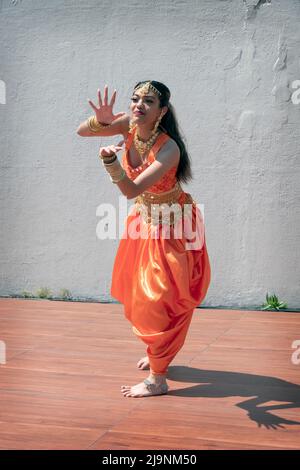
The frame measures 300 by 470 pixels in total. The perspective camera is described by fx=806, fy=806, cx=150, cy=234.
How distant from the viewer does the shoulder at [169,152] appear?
323cm

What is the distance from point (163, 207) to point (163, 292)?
0.38m

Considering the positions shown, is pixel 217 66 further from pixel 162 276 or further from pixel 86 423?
pixel 86 423

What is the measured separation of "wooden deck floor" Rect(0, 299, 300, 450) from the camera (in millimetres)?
2672

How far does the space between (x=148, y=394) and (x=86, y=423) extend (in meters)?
0.48

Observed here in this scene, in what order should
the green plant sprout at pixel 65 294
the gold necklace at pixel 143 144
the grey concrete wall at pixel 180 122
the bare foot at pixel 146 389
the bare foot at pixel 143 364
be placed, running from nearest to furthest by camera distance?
1. the bare foot at pixel 146 389
2. the gold necklace at pixel 143 144
3. the bare foot at pixel 143 364
4. the grey concrete wall at pixel 180 122
5. the green plant sprout at pixel 65 294

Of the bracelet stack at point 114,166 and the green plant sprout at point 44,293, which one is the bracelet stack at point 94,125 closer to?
the bracelet stack at point 114,166

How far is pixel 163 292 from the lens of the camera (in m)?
3.23

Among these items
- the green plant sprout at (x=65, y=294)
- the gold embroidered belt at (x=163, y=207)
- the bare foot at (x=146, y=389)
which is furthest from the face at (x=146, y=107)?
the green plant sprout at (x=65, y=294)

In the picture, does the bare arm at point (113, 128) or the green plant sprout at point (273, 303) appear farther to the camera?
the green plant sprout at point (273, 303)

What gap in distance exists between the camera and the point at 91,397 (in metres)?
3.19

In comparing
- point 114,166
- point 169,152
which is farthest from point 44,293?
point 114,166

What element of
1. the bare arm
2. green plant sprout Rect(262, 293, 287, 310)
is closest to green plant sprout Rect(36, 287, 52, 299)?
green plant sprout Rect(262, 293, 287, 310)

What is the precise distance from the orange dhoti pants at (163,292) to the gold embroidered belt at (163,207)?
65 millimetres
